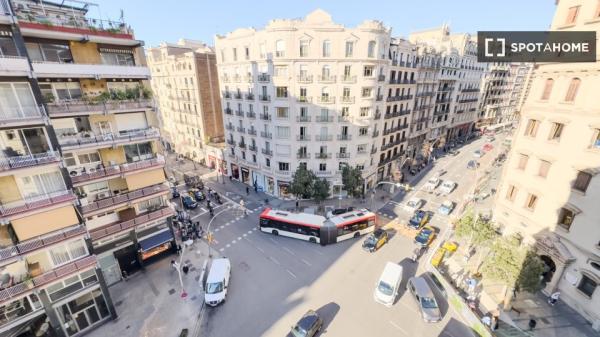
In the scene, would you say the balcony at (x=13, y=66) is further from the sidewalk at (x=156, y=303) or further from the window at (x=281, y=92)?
the window at (x=281, y=92)

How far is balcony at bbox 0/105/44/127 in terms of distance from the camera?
611 inches

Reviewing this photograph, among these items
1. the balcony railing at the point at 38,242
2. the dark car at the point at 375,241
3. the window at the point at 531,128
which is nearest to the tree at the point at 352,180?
the dark car at the point at 375,241

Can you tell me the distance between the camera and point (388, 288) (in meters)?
23.7

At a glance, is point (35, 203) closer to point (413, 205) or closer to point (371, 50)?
point (371, 50)

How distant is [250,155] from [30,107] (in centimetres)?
3051

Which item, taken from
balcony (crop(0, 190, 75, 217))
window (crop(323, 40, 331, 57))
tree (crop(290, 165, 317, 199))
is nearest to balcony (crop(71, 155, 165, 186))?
balcony (crop(0, 190, 75, 217))

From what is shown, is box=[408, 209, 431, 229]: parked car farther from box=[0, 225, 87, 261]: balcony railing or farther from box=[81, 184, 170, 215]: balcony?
box=[0, 225, 87, 261]: balcony railing

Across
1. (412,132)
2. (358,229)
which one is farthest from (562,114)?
(412,132)

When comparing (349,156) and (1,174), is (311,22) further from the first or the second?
(1,174)

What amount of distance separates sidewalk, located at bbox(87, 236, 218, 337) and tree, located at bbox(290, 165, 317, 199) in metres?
16.0

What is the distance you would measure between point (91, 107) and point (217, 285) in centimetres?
1885

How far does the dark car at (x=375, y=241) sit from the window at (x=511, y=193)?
1410 centimetres

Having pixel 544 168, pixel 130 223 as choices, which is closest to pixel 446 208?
pixel 544 168

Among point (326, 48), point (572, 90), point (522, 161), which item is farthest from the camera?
point (326, 48)
